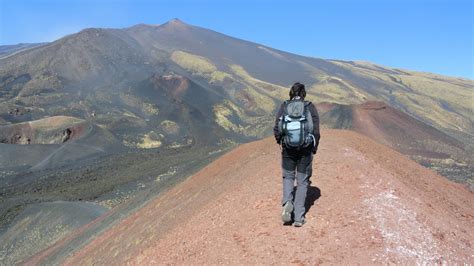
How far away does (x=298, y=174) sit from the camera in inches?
327

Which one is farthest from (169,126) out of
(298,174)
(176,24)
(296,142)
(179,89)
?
(176,24)

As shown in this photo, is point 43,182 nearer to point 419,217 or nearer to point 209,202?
point 209,202

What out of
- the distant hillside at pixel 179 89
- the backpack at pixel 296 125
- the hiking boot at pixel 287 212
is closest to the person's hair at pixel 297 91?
the backpack at pixel 296 125

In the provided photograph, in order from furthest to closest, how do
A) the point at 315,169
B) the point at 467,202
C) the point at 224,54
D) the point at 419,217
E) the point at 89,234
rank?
the point at 224,54 → the point at 89,234 → the point at 467,202 → the point at 315,169 → the point at 419,217

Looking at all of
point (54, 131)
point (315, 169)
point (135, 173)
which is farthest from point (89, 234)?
point (54, 131)

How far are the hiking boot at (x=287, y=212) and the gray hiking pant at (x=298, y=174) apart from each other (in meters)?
0.08

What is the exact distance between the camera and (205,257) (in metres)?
8.33

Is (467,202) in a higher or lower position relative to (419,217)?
lower

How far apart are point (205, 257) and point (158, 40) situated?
147m

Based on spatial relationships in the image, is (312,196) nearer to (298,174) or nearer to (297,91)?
(298,174)

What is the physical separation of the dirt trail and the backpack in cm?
143

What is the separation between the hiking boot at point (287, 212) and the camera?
8141 mm

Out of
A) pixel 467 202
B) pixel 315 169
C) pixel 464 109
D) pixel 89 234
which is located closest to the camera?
pixel 315 169

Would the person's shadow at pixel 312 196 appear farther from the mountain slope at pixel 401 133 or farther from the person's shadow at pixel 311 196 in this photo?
the mountain slope at pixel 401 133
